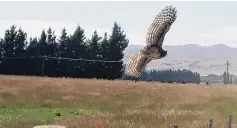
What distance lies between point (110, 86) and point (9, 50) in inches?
1358

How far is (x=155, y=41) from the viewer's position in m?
3.57

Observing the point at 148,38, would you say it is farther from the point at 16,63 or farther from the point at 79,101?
the point at 16,63

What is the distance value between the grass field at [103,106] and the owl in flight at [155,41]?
473 inches

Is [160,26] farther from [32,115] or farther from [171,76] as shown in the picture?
[171,76]

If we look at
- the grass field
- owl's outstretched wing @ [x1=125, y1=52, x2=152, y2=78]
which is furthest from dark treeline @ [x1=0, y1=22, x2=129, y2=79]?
owl's outstretched wing @ [x1=125, y1=52, x2=152, y2=78]

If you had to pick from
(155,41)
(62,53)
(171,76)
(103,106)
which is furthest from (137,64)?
(171,76)

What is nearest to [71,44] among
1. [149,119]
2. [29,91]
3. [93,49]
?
[93,49]

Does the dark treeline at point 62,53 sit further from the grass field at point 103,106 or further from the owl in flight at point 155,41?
the owl in flight at point 155,41

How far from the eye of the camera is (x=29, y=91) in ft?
A: 102

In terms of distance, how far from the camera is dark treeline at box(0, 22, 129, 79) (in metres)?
63.2

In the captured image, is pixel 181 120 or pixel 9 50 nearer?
pixel 181 120

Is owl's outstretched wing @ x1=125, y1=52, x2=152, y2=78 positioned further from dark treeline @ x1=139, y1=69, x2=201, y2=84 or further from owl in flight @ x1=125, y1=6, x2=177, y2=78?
dark treeline @ x1=139, y1=69, x2=201, y2=84

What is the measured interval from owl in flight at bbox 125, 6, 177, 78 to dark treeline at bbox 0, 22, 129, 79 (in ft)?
187

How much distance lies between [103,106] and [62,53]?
44106mm
